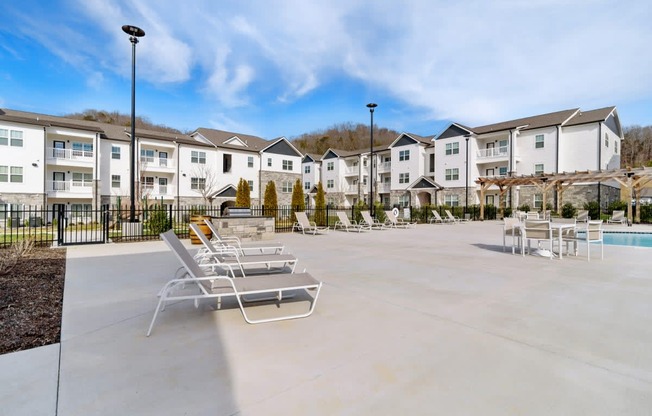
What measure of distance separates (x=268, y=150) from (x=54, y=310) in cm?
3521

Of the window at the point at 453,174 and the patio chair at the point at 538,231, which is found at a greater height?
the window at the point at 453,174

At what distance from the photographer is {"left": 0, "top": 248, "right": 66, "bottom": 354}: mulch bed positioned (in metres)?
3.44

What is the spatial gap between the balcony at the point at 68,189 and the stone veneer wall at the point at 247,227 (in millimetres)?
22367

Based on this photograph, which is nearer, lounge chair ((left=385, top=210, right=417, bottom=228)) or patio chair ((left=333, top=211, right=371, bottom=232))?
patio chair ((left=333, top=211, right=371, bottom=232))

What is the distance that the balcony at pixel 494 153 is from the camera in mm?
33431

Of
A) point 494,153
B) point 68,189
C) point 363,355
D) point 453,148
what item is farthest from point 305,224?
point 453,148

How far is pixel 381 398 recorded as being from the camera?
92.2 inches

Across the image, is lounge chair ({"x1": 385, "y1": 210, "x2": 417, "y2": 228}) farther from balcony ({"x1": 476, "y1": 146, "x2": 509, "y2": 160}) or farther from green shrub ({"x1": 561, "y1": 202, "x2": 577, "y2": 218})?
balcony ({"x1": 476, "y1": 146, "x2": 509, "y2": 160})

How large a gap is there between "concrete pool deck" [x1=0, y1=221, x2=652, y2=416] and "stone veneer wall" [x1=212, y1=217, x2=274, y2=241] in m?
6.84

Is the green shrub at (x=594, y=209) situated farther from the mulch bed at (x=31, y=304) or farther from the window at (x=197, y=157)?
the window at (x=197, y=157)

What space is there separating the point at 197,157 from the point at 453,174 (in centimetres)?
2733

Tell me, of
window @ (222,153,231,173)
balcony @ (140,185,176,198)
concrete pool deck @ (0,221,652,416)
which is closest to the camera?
concrete pool deck @ (0,221,652,416)

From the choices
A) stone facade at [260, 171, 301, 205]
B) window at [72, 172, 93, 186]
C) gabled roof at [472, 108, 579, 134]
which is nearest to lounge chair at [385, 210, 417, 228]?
gabled roof at [472, 108, 579, 134]

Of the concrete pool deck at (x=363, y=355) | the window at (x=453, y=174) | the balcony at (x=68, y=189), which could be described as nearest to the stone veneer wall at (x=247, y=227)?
the concrete pool deck at (x=363, y=355)
